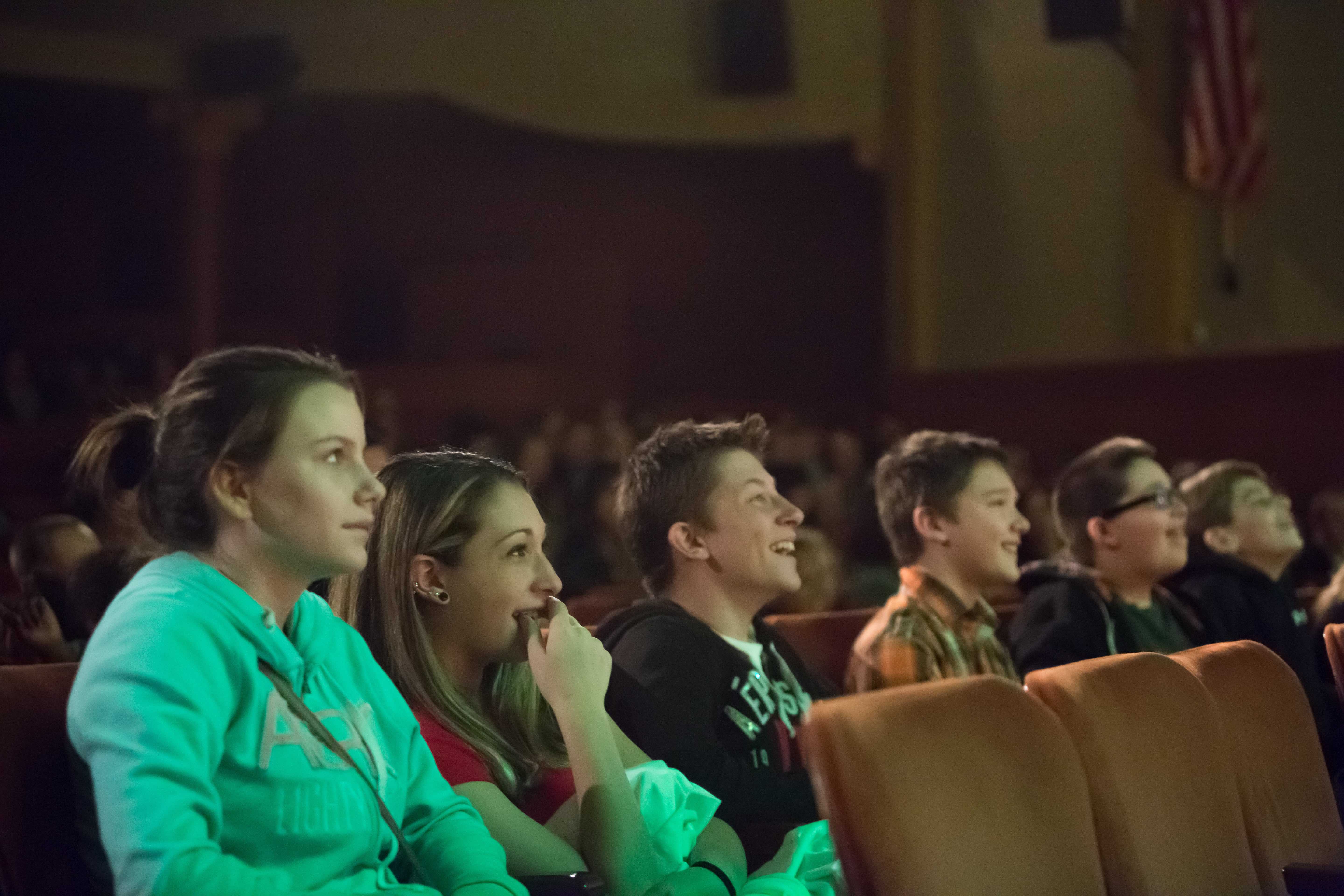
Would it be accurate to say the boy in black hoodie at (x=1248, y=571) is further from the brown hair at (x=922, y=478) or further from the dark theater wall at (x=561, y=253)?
the dark theater wall at (x=561, y=253)

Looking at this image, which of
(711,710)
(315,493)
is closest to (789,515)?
(711,710)

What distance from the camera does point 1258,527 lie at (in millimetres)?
3695

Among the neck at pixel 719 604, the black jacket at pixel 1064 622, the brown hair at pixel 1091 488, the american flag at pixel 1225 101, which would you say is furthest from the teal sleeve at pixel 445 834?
the american flag at pixel 1225 101

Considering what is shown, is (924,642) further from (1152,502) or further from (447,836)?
(447,836)

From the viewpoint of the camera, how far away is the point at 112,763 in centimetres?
122

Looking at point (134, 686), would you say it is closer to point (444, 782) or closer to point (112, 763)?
point (112, 763)

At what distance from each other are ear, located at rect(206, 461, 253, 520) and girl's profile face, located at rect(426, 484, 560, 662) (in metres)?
0.45

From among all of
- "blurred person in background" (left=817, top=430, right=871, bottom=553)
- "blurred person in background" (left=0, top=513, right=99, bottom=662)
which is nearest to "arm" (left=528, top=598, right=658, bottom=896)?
"blurred person in background" (left=0, top=513, right=99, bottom=662)

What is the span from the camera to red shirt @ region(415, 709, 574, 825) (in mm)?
1727

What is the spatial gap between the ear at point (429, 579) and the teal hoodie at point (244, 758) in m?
0.24

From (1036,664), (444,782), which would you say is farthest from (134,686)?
(1036,664)

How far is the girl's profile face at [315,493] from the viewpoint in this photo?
4.69 feet

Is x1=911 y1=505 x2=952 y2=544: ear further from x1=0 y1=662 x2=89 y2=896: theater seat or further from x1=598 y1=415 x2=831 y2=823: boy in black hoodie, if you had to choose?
x1=0 y1=662 x2=89 y2=896: theater seat

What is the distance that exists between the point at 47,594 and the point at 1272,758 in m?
2.17
